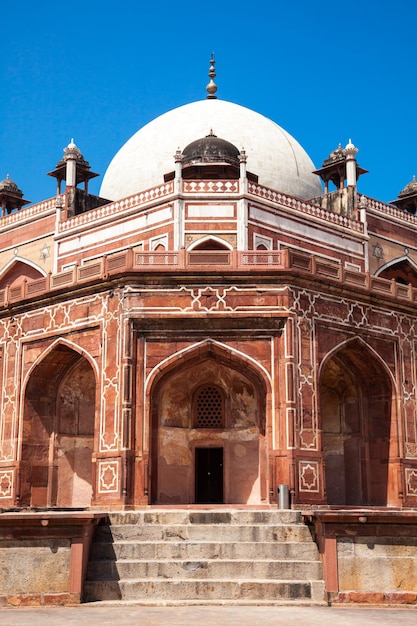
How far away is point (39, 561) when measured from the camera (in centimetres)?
1140

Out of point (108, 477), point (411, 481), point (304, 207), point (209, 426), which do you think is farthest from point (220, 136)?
point (108, 477)

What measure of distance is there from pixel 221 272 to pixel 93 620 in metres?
8.44

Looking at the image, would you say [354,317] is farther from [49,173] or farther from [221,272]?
[49,173]

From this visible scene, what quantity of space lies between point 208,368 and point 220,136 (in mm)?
10237

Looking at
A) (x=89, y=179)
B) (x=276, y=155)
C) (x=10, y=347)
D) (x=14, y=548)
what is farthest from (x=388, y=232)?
(x=14, y=548)

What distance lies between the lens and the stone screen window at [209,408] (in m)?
18.1

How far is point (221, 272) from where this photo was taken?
55.9 ft

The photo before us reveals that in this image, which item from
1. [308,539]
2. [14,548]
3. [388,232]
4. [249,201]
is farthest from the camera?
[388,232]

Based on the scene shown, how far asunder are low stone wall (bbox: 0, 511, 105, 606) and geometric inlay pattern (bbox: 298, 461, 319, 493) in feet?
18.7

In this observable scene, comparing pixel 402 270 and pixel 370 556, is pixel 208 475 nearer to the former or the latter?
pixel 370 556

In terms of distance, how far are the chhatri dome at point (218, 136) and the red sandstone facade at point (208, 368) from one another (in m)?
3.90

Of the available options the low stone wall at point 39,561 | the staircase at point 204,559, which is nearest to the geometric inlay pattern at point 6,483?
the staircase at point 204,559

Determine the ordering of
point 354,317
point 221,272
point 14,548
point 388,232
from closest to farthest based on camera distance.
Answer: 1. point 14,548
2. point 221,272
3. point 354,317
4. point 388,232

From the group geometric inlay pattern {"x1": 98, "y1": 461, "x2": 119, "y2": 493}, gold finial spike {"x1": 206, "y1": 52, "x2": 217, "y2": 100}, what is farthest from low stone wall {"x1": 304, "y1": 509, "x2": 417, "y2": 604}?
gold finial spike {"x1": 206, "y1": 52, "x2": 217, "y2": 100}
